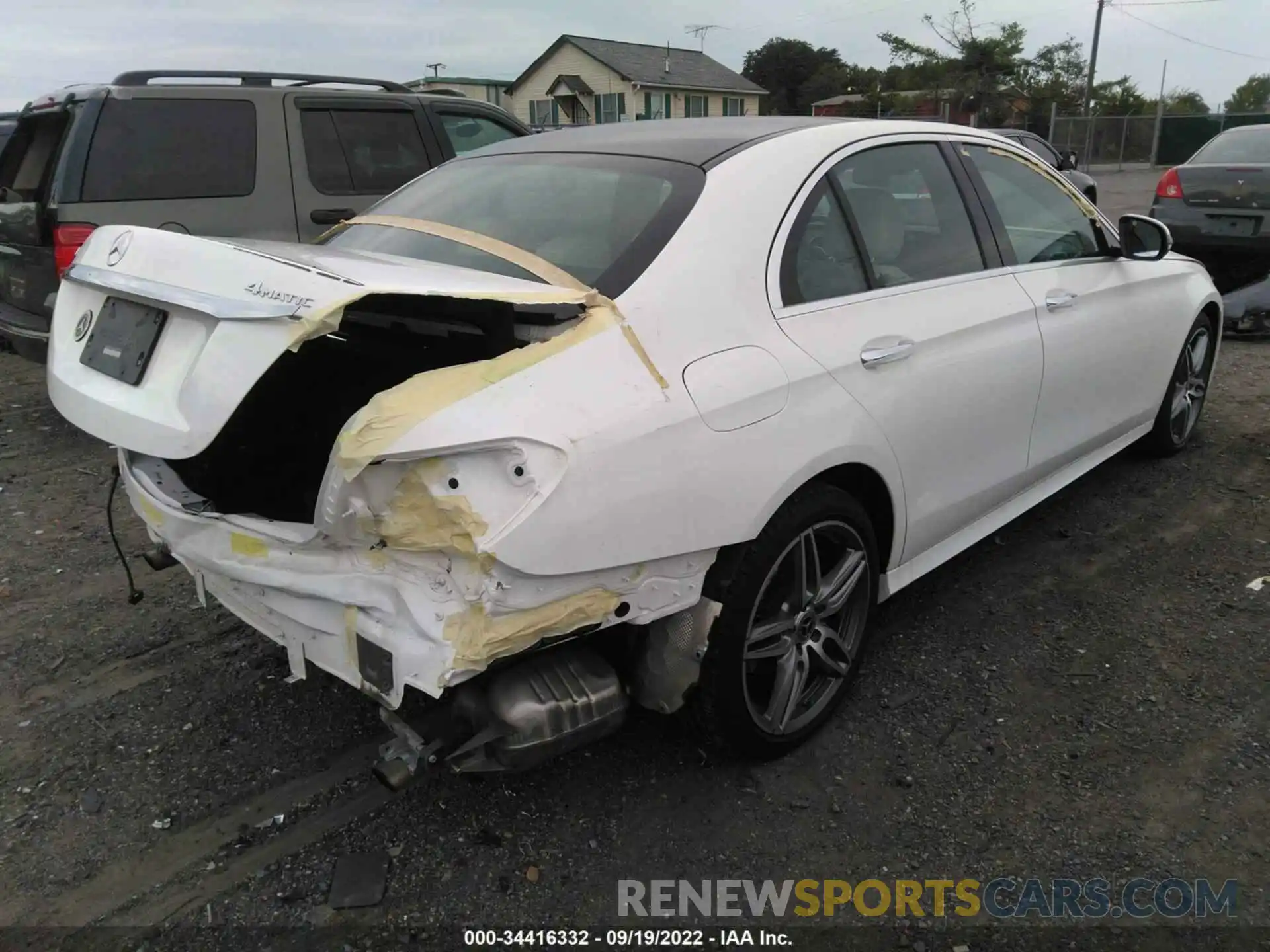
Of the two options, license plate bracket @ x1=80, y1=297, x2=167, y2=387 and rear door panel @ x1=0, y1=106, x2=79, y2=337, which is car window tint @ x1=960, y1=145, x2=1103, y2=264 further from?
rear door panel @ x1=0, y1=106, x2=79, y2=337

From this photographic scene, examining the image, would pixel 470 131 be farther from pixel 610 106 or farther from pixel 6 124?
pixel 610 106

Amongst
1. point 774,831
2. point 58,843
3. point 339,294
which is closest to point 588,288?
point 339,294

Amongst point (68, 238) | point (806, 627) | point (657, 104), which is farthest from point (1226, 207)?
point (657, 104)

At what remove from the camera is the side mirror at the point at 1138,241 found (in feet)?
13.6

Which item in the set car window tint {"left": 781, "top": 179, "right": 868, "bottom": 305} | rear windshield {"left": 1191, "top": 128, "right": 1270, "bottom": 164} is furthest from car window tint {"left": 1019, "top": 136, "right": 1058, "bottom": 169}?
car window tint {"left": 781, "top": 179, "right": 868, "bottom": 305}

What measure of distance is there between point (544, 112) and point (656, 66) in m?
6.43

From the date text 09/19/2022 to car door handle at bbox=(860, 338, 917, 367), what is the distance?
153 centimetres

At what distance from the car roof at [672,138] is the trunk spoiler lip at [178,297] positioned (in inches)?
50.6

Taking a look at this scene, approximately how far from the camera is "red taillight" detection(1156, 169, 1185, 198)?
882 centimetres

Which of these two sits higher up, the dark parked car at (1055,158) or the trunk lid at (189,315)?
the dark parked car at (1055,158)

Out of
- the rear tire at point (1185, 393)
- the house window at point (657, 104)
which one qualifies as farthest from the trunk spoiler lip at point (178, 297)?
the house window at point (657, 104)

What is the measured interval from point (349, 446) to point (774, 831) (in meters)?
1.52

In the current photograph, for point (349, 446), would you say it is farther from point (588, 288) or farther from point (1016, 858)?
point (1016, 858)

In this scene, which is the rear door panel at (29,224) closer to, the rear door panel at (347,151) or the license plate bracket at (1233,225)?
the rear door panel at (347,151)
